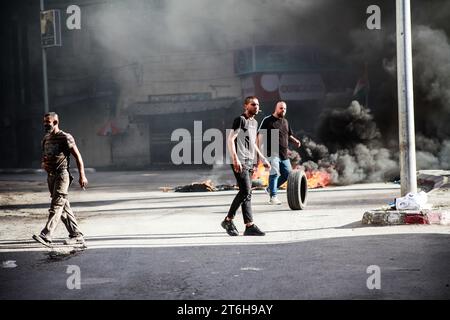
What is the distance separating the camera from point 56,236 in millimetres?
7781

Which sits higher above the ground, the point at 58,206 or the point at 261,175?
the point at 58,206

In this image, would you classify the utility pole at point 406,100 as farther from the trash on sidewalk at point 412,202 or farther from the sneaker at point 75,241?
the sneaker at point 75,241

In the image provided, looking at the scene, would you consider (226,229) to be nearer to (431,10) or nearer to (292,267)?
(292,267)

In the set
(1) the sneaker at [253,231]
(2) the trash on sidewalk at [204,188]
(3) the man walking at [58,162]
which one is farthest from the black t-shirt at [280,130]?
(2) the trash on sidewalk at [204,188]

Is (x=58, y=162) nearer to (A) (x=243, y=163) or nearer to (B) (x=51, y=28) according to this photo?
(A) (x=243, y=163)

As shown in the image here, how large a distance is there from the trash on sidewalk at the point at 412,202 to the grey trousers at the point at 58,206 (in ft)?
12.8

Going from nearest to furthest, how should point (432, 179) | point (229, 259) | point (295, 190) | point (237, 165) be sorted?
point (229, 259)
point (237, 165)
point (295, 190)
point (432, 179)

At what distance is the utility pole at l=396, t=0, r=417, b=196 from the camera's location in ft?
25.7

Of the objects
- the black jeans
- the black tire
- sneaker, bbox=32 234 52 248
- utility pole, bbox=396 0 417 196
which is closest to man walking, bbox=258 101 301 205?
the black tire

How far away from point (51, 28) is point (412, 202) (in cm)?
2323

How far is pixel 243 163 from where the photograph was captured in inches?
281

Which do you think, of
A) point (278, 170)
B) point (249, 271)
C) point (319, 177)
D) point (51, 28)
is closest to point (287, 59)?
point (51, 28)
